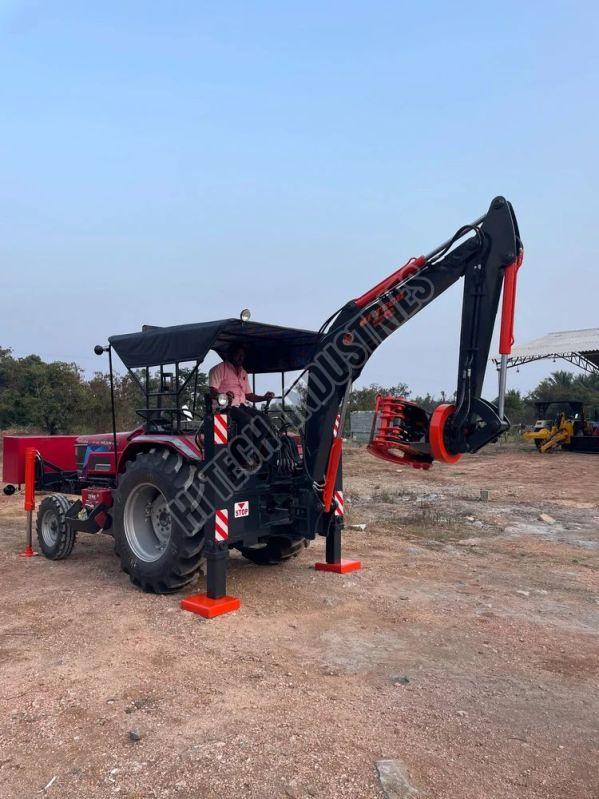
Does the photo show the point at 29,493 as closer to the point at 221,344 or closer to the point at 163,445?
the point at 163,445

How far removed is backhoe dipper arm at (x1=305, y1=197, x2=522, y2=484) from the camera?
17.3 feet

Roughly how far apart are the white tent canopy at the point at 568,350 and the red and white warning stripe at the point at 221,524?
24.2 metres

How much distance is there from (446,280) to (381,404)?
125cm

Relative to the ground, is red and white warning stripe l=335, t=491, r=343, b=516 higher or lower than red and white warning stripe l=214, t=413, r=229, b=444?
lower

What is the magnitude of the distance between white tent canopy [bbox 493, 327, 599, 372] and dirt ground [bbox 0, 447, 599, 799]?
73.4ft

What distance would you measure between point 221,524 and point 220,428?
851 mm

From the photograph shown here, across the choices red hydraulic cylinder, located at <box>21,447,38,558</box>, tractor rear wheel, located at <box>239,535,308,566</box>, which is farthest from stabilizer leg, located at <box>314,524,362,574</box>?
red hydraulic cylinder, located at <box>21,447,38,558</box>

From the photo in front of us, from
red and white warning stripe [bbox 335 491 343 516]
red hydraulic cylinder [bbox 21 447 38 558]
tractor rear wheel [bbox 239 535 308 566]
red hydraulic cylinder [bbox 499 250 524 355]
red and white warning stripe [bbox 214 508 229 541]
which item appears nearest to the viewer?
red hydraulic cylinder [bbox 499 250 524 355]

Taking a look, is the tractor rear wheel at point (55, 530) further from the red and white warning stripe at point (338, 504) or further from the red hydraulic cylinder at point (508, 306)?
the red hydraulic cylinder at point (508, 306)

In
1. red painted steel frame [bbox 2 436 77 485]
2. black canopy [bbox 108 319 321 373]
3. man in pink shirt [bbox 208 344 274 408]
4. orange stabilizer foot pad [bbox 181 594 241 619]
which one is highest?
black canopy [bbox 108 319 321 373]

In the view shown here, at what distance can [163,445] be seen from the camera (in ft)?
19.9

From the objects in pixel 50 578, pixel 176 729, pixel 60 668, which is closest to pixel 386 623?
pixel 176 729

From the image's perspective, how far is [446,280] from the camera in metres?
5.52

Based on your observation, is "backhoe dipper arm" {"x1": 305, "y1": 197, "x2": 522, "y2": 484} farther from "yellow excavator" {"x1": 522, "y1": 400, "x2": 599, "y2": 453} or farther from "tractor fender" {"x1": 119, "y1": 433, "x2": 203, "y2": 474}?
Result: "yellow excavator" {"x1": 522, "y1": 400, "x2": 599, "y2": 453}
